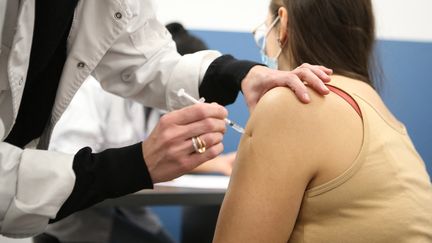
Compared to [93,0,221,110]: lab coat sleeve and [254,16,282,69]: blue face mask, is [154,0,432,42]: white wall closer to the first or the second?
[254,16,282,69]: blue face mask

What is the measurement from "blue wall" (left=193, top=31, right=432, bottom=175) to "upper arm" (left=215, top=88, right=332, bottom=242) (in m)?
1.77

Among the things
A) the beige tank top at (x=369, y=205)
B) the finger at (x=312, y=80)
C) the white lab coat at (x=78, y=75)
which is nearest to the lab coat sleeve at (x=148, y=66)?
the white lab coat at (x=78, y=75)

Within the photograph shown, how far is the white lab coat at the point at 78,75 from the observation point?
83 centimetres

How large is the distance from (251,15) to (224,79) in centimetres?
157

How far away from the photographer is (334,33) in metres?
1.14

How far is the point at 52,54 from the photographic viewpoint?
101cm

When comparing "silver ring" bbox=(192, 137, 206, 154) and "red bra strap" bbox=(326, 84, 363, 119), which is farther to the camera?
"red bra strap" bbox=(326, 84, 363, 119)

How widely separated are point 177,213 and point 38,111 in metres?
1.82

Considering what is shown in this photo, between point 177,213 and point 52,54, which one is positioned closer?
point 52,54

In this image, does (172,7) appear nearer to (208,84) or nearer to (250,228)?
(208,84)

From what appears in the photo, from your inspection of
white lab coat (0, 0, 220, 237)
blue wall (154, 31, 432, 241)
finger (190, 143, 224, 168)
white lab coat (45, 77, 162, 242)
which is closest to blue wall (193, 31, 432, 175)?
blue wall (154, 31, 432, 241)

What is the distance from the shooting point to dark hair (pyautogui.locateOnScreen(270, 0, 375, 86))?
1.13 m

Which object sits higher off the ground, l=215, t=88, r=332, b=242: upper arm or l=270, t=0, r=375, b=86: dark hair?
l=270, t=0, r=375, b=86: dark hair

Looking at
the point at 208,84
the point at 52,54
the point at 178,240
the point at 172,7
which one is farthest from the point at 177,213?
the point at 52,54
